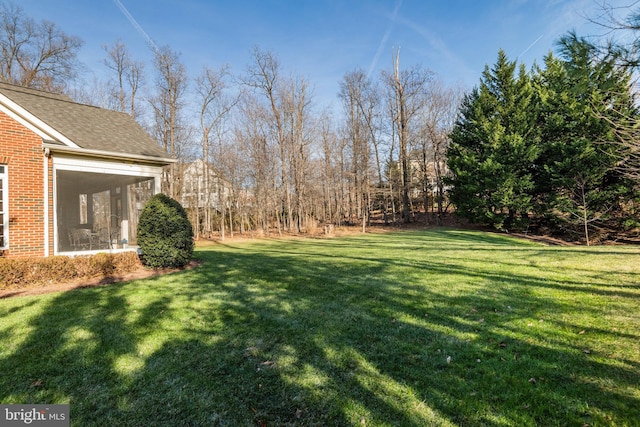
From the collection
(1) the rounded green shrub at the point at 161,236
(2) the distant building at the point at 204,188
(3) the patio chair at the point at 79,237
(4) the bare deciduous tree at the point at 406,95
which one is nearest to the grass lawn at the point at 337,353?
Answer: (1) the rounded green shrub at the point at 161,236

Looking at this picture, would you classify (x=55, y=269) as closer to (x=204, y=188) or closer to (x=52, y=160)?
(x=52, y=160)

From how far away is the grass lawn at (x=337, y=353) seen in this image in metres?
2.28

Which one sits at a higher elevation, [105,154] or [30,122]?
[30,122]

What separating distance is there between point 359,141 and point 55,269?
74.3 feet

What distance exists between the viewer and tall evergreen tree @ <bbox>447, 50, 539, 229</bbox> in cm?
1898

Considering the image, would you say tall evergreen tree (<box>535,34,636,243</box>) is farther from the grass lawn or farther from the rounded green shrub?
the rounded green shrub

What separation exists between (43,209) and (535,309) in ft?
35.7

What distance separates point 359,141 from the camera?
84.1 ft

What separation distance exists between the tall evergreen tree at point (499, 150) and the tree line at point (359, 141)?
0.26 ft

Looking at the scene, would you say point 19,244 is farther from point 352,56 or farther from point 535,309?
point 352,56

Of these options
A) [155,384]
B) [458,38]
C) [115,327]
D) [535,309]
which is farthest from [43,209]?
[458,38]

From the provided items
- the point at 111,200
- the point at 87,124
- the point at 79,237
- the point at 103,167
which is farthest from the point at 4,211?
the point at 111,200

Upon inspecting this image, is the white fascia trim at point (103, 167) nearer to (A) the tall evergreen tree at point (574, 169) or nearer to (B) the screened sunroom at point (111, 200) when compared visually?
(B) the screened sunroom at point (111, 200)

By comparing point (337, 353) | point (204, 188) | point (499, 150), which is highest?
point (499, 150)
